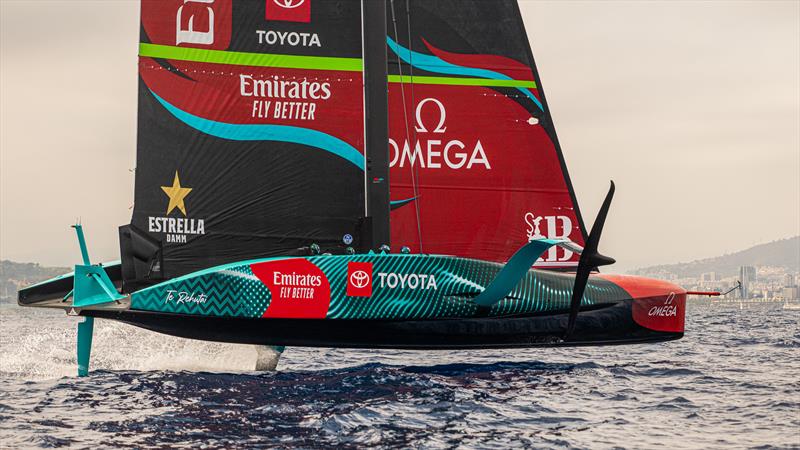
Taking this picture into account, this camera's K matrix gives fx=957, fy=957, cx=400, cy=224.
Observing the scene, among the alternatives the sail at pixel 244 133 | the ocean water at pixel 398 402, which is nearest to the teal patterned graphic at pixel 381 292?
the ocean water at pixel 398 402

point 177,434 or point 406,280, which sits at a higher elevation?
point 406,280

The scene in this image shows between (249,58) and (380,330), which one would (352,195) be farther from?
(249,58)

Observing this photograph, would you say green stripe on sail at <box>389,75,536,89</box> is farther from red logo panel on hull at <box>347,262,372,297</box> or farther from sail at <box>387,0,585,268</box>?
red logo panel on hull at <box>347,262,372,297</box>

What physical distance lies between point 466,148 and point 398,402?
5000 mm

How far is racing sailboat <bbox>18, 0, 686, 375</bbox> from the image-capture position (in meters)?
11.1

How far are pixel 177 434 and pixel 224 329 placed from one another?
11.7 ft

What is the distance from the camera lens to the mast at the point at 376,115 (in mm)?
12336

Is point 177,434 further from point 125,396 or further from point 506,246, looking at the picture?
point 506,246

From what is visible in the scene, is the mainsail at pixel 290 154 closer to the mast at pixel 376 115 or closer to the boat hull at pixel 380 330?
the mast at pixel 376 115

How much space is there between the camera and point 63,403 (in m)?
9.27

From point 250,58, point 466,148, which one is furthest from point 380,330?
point 250,58

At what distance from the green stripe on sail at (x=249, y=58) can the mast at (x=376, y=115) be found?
0.84 ft

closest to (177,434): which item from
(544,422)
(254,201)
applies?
(544,422)

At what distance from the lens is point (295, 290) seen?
36.2 ft
